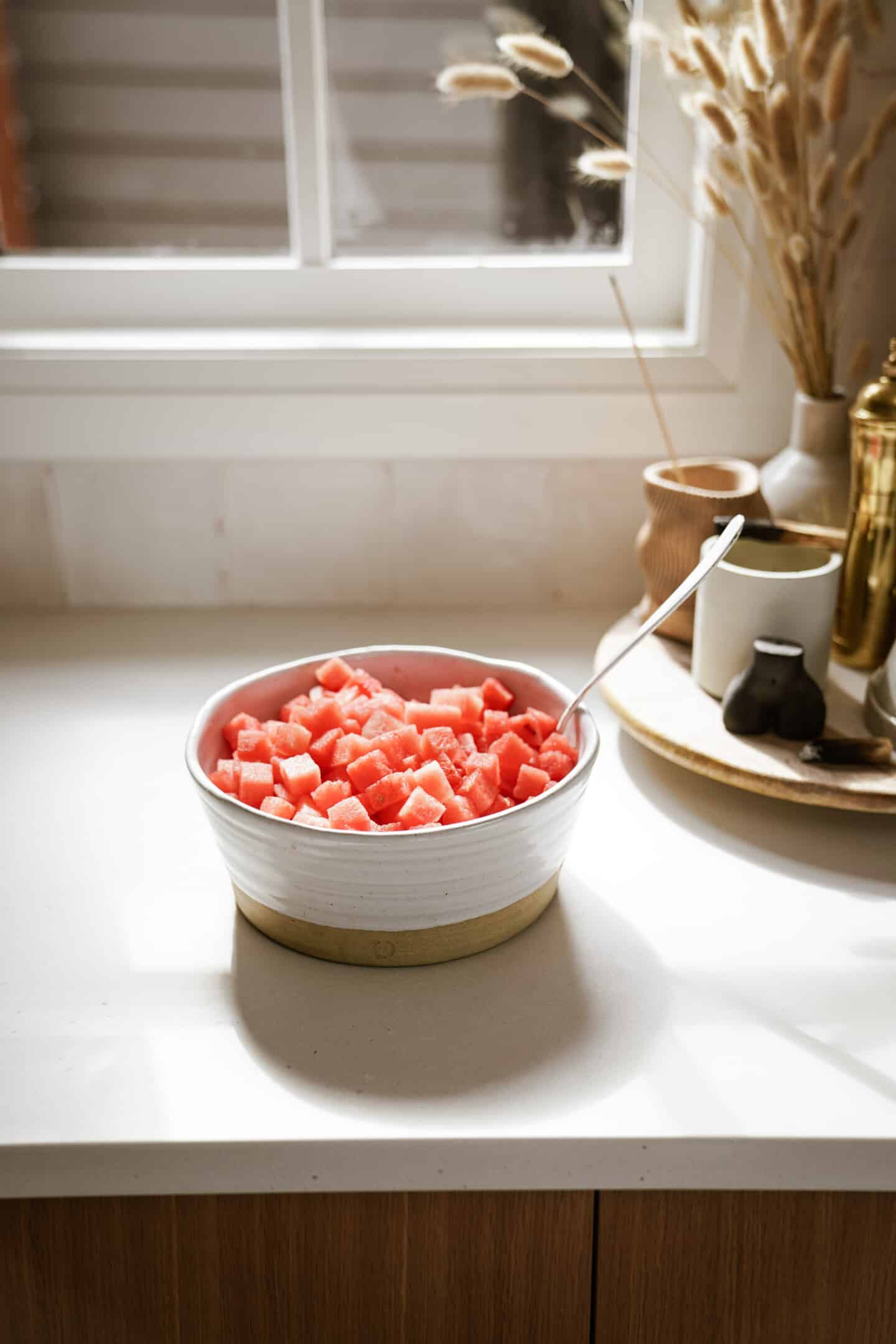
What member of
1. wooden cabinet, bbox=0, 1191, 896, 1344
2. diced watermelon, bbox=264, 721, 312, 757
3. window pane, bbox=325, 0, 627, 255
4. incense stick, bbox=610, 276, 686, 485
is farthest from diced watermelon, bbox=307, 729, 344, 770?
window pane, bbox=325, 0, 627, 255

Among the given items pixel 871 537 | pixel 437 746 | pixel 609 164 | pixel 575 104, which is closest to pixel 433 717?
pixel 437 746

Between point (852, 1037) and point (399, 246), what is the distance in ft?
3.22

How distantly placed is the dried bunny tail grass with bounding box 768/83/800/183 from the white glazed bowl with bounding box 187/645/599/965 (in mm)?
524

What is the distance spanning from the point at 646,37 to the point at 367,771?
27.9 inches

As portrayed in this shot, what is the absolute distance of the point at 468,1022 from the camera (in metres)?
0.68

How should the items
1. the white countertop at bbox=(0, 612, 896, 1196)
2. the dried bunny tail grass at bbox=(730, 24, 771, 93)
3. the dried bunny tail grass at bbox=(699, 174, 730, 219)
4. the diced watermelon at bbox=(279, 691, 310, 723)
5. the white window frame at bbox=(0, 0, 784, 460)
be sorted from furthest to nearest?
1. the white window frame at bbox=(0, 0, 784, 460)
2. the dried bunny tail grass at bbox=(699, 174, 730, 219)
3. the dried bunny tail grass at bbox=(730, 24, 771, 93)
4. the diced watermelon at bbox=(279, 691, 310, 723)
5. the white countertop at bbox=(0, 612, 896, 1196)

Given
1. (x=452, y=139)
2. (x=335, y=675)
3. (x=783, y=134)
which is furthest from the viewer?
(x=452, y=139)

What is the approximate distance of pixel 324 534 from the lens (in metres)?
1.27

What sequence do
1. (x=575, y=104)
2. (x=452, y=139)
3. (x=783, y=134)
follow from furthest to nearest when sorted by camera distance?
(x=452, y=139) → (x=575, y=104) → (x=783, y=134)

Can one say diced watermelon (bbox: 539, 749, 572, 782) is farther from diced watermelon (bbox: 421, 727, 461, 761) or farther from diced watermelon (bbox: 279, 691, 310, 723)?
diced watermelon (bbox: 279, 691, 310, 723)

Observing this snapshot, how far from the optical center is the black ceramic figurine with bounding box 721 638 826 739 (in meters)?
0.90

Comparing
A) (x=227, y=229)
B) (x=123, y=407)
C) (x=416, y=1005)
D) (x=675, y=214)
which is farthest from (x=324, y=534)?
(x=416, y=1005)

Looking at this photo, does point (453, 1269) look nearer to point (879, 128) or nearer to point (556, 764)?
point (556, 764)

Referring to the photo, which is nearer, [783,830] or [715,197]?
[783,830]
